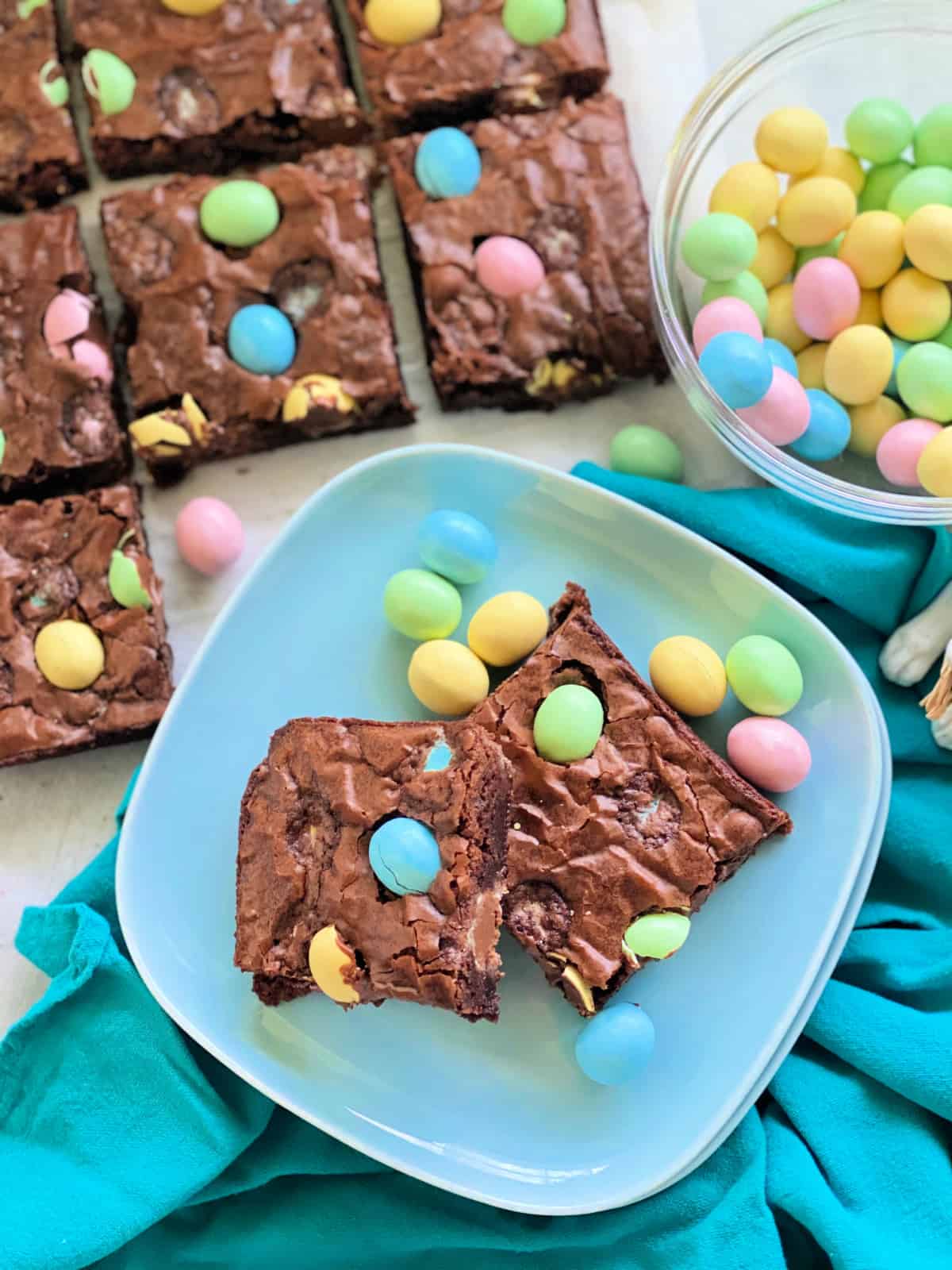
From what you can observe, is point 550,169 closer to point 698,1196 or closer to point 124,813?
point 124,813

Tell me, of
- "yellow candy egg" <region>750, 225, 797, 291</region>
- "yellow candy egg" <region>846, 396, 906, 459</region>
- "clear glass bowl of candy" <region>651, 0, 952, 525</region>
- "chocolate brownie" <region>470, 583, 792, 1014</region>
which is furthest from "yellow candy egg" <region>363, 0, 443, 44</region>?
"chocolate brownie" <region>470, 583, 792, 1014</region>

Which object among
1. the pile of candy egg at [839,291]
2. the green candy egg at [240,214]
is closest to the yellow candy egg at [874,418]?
the pile of candy egg at [839,291]

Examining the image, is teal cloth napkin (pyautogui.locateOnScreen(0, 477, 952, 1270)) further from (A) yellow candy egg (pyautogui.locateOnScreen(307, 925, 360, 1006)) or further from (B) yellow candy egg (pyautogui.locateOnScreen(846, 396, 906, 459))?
(A) yellow candy egg (pyautogui.locateOnScreen(307, 925, 360, 1006))

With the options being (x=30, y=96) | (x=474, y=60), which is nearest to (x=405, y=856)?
(x=474, y=60)

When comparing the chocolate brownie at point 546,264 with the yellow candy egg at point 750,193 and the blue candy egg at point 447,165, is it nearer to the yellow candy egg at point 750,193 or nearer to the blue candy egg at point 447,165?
the blue candy egg at point 447,165

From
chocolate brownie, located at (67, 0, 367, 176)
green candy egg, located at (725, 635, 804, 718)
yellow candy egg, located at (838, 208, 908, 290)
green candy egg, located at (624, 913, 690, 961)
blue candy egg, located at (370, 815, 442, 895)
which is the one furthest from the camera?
chocolate brownie, located at (67, 0, 367, 176)
